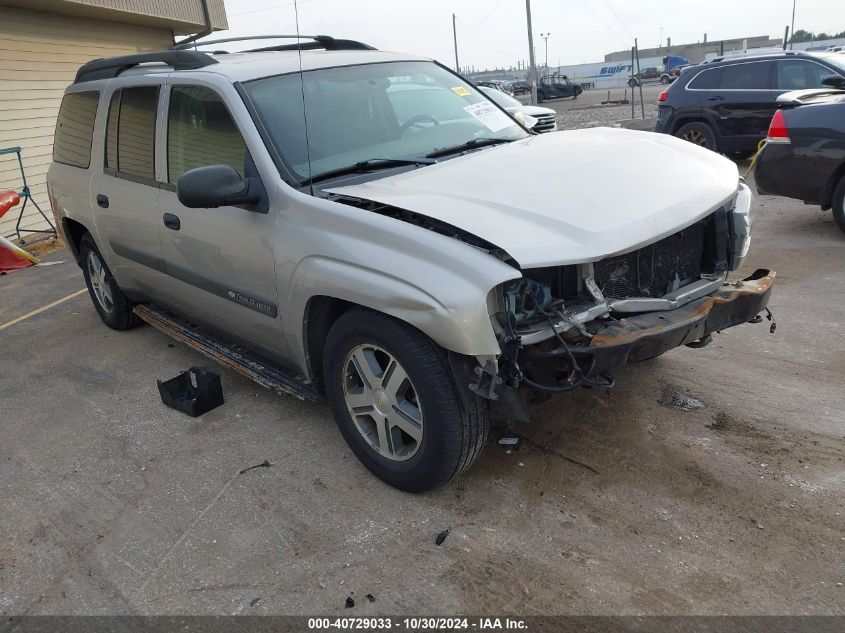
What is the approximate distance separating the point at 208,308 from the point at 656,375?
8.75 feet

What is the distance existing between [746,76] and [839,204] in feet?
15.9

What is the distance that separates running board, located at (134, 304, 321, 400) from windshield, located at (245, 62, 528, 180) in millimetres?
1074

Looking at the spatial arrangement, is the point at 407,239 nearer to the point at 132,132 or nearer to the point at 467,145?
the point at 467,145

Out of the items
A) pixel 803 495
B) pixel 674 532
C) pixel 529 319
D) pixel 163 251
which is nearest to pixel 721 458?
pixel 803 495

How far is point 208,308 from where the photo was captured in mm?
4125

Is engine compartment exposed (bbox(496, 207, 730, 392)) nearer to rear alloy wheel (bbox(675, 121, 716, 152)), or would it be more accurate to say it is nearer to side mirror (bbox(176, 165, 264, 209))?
side mirror (bbox(176, 165, 264, 209))

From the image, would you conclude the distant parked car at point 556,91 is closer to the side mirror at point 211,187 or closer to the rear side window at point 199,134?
the rear side window at point 199,134

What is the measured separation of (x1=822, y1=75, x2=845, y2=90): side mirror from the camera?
357 inches

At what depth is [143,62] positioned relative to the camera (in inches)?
183

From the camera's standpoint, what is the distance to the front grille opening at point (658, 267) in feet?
9.77

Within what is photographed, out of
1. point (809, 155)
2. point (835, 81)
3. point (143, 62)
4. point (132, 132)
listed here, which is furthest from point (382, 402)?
point (835, 81)

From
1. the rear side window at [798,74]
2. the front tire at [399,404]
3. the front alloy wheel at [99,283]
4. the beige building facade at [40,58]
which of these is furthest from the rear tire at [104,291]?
the rear side window at [798,74]

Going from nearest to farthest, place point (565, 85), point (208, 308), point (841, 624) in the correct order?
point (841, 624) → point (208, 308) → point (565, 85)

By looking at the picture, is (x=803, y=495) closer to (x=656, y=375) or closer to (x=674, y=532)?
(x=674, y=532)
